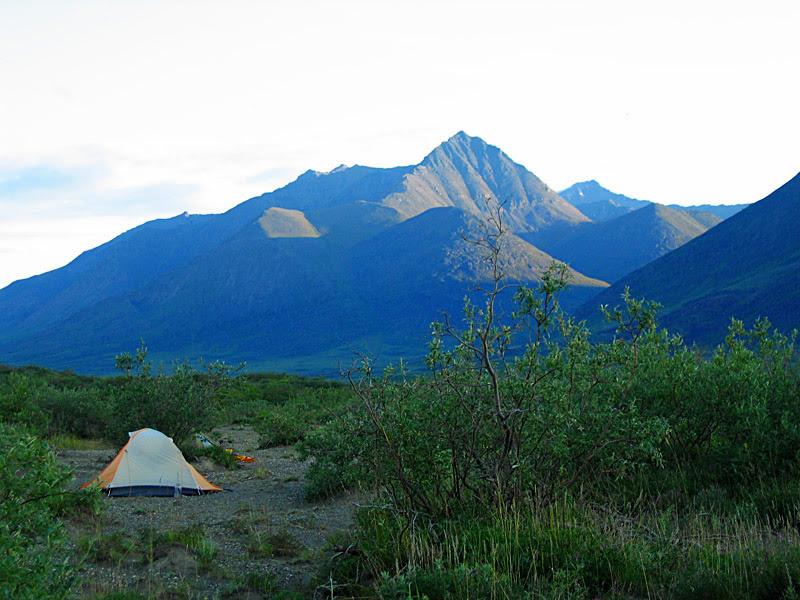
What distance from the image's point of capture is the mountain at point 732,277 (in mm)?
82375

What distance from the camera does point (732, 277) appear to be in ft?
330

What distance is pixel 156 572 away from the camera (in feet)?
22.5

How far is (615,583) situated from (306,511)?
634cm

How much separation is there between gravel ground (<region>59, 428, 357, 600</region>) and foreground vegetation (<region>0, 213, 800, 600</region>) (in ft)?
2.50

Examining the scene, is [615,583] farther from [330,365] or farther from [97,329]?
[97,329]

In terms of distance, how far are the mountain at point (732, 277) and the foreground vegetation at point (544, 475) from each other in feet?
237

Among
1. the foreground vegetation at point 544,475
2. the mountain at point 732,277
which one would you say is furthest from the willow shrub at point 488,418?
the mountain at point 732,277

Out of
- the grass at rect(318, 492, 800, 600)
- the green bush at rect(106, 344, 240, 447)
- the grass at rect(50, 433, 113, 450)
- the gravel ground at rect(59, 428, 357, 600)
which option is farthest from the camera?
the grass at rect(50, 433, 113, 450)

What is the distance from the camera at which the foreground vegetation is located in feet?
15.2

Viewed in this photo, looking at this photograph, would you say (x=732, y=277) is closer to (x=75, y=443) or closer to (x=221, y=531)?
(x=75, y=443)

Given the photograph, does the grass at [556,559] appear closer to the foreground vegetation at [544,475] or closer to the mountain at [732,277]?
the foreground vegetation at [544,475]

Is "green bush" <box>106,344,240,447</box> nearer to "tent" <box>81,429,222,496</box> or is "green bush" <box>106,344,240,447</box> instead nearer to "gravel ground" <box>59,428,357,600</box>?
"gravel ground" <box>59,428,357,600</box>

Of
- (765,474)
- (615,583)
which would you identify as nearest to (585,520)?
(615,583)

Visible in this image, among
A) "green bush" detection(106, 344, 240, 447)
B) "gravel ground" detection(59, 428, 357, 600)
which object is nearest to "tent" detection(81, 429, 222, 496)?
"gravel ground" detection(59, 428, 357, 600)
